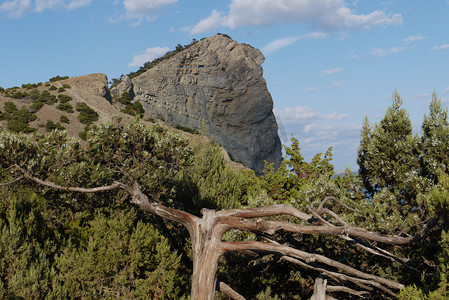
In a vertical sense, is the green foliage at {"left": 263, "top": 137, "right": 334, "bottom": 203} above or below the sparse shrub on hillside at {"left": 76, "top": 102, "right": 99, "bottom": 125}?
below

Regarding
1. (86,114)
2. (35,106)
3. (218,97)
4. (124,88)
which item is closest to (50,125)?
(86,114)

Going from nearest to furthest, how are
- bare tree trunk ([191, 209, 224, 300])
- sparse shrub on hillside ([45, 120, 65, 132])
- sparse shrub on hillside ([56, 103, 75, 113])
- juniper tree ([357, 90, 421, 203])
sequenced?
bare tree trunk ([191, 209, 224, 300]) → juniper tree ([357, 90, 421, 203]) → sparse shrub on hillside ([45, 120, 65, 132]) → sparse shrub on hillside ([56, 103, 75, 113])

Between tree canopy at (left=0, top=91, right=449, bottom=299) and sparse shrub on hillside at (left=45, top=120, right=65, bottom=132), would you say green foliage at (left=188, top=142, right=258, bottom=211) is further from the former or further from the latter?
sparse shrub on hillside at (left=45, top=120, right=65, bottom=132)

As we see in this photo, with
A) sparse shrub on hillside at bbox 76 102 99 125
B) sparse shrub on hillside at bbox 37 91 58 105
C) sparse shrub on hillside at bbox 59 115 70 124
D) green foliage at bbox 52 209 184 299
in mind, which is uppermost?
sparse shrub on hillside at bbox 37 91 58 105

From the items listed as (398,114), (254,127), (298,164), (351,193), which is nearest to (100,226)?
(351,193)

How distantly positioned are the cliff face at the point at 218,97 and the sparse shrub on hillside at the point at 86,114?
18605 millimetres

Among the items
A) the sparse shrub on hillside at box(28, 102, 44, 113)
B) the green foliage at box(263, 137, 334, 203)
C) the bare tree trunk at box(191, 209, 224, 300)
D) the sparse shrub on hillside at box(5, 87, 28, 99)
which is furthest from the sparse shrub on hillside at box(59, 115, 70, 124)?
the bare tree trunk at box(191, 209, 224, 300)

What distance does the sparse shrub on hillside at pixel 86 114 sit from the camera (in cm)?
5981

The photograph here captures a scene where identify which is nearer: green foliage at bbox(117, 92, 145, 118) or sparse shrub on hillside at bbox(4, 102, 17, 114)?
sparse shrub on hillside at bbox(4, 102, 17, 114)

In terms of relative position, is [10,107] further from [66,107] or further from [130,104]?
[130,104]

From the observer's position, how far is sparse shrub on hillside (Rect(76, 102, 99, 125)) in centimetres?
5981

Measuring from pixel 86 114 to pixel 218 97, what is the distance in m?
34.2

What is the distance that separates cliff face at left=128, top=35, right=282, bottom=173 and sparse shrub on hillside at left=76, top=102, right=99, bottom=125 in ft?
61.0

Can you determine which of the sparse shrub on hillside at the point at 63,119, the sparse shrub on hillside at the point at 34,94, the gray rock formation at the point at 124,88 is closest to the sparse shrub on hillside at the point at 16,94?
the sparse shrub on hillside at the point at 34,94
